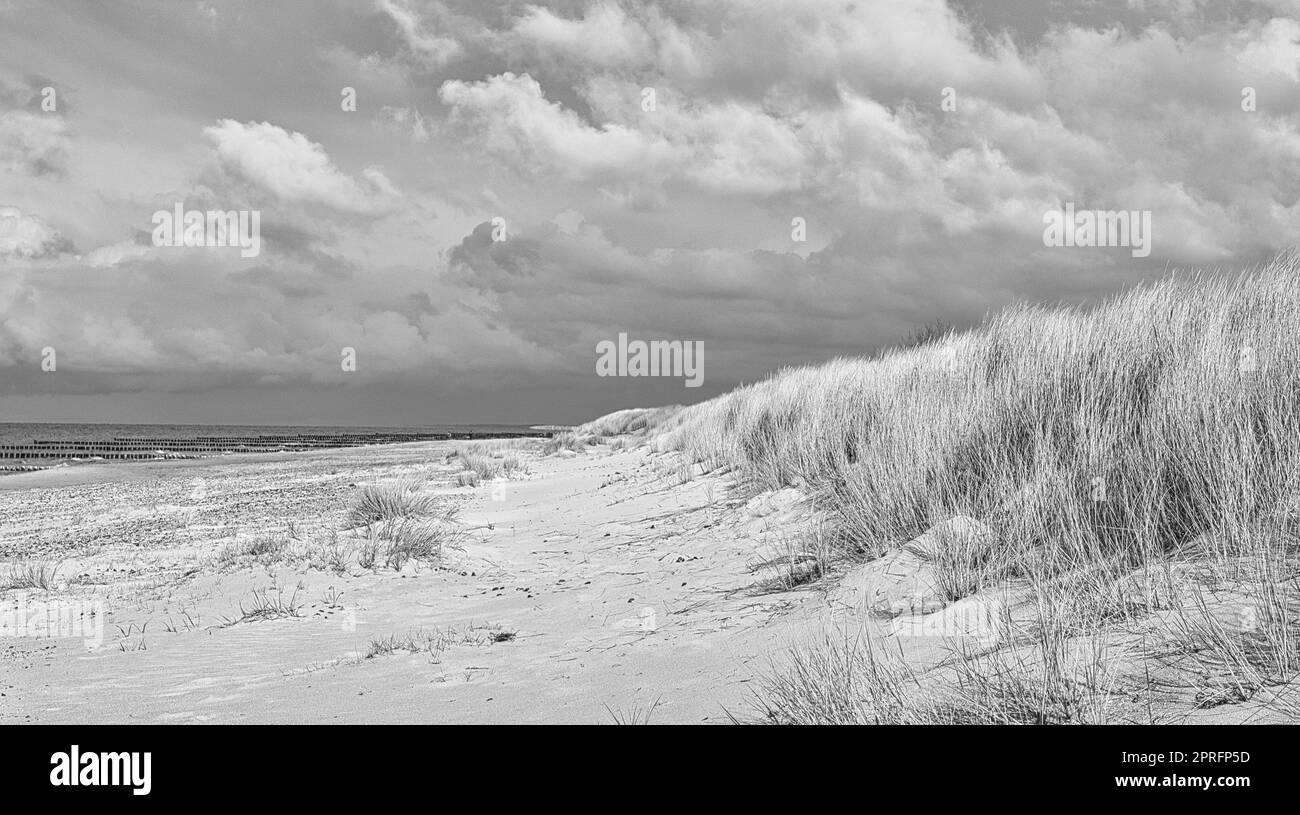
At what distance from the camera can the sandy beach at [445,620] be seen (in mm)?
3998

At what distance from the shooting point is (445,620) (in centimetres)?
618

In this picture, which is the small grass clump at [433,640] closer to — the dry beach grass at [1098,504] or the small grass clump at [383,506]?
the dry beach grass at [1098,504]

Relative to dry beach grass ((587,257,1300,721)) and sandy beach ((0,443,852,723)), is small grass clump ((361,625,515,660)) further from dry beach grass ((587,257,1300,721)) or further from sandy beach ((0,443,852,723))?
dry beach grass ((587,257,1300,721))

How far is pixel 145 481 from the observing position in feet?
78.8

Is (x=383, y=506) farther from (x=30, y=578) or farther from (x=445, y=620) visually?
(x=445, y=620)

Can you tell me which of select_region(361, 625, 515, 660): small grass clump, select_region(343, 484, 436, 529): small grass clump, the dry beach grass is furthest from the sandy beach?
the dry beach grass

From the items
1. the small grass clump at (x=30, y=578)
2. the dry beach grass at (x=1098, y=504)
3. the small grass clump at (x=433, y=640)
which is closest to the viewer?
the dry beach grass at (x=1098, y=504)

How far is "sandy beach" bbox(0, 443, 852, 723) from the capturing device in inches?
157

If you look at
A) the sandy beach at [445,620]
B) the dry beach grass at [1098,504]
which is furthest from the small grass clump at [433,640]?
the dry beach grass at [1098,504]

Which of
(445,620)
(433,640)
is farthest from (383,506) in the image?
(433,640)

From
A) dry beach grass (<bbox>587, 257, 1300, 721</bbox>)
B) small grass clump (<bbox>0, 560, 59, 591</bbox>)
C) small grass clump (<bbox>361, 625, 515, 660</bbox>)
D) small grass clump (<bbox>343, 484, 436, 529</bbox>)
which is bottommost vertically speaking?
small grass clump (<bbox>0, 560, 59, 591</bbox>)

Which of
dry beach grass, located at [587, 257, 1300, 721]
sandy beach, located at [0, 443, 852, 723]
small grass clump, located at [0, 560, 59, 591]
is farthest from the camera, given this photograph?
small grass clump, located at [0, 560, 59, 591]
